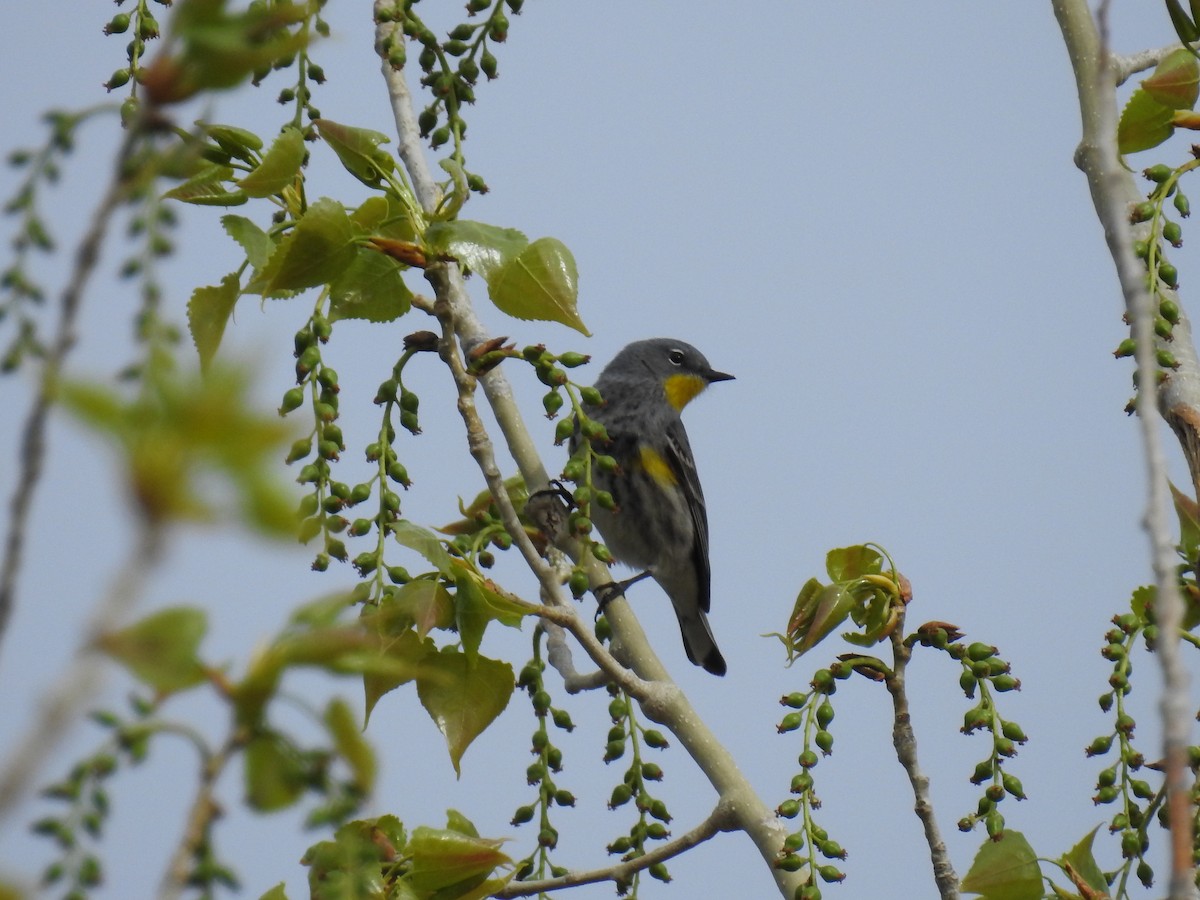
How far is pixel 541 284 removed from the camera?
3039 millimetres

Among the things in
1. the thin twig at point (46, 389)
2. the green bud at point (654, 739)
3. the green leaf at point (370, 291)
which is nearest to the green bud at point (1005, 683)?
the green bud at point (654, 739)

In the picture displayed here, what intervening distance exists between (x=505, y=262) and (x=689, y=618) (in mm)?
5349

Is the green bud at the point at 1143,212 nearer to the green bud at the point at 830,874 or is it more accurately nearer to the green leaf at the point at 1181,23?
the green leaf at the point at 1181,23

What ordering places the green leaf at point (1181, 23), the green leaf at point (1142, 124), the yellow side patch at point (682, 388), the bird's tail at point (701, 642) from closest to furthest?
the green leaf at point (1181, 23) → the green leaf at point (1142, 124) → the bird's tail at point (701, 642) → the yellow side patch at point (682, 388)

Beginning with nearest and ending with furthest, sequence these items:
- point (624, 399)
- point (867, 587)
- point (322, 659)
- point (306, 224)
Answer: point (322, 659) < point (306, 224) < point (867, 587) < point (624, 399)

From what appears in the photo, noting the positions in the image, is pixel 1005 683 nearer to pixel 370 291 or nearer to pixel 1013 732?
pixel 1013 732

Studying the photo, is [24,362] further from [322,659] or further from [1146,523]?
[1146,523]

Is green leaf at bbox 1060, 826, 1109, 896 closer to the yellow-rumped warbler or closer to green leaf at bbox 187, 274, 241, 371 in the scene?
green leaf at bbox 187, 274, 241, 371

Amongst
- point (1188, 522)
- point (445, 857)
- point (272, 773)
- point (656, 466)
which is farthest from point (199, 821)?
point (656, 466)

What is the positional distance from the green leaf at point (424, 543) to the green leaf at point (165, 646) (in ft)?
5.74

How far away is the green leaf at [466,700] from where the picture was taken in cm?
307

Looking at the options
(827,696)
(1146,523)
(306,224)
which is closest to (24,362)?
(1146,523)

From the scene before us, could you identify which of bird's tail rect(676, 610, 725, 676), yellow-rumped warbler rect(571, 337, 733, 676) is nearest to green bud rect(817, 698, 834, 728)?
yellow-rumped warbler rect(571, 337, 733, 676)

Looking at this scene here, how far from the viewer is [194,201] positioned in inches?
114
